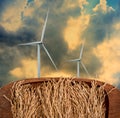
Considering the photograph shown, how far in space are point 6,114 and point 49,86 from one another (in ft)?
2.67

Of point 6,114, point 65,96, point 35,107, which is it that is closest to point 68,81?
point 65,96

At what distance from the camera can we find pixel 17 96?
6637 mm

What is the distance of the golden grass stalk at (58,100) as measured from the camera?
6.63 metres

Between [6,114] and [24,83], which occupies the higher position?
[24,83]

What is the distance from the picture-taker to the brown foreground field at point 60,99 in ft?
21.7

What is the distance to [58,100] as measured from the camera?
670 cm

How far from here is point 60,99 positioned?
668cm

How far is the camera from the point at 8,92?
21.6 feet

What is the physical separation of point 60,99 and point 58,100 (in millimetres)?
42

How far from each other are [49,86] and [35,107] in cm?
42

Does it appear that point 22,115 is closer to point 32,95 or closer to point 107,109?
point 32,95

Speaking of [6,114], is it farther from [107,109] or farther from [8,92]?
[107,109]

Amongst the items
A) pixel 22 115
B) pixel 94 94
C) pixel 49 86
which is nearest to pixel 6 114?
pixel 22 115

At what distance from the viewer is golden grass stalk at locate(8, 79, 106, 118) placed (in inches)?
261
